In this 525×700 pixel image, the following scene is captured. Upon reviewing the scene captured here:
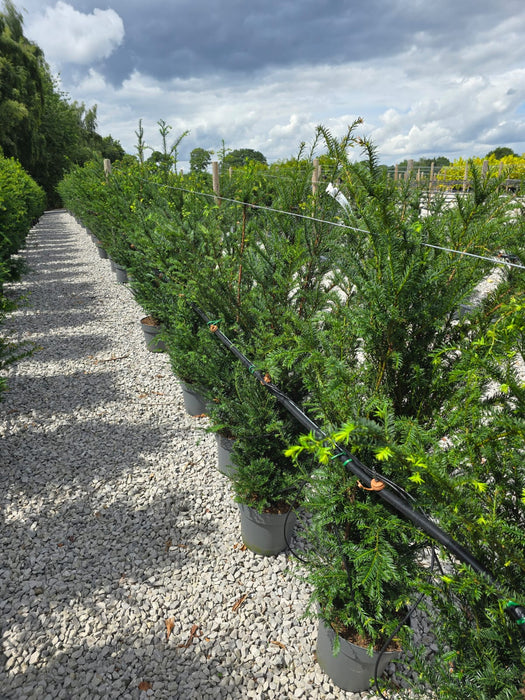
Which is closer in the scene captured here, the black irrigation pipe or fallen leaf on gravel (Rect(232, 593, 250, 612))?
the black irrigation pipe

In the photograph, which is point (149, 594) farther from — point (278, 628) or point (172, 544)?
point (278, 628)

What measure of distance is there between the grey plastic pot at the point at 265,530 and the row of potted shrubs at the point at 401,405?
8cm

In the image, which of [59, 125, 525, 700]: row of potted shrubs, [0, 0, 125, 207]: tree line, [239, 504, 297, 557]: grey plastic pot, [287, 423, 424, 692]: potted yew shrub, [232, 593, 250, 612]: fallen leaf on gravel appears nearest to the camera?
[59, 125, 525, 700]: row of potted shrubs

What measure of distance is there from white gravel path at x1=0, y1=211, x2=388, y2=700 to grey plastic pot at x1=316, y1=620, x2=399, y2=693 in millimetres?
74

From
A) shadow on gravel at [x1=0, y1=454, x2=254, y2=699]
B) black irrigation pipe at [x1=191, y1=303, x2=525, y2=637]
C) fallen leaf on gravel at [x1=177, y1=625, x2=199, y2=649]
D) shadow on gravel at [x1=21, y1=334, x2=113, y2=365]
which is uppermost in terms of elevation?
black irrigation pipe at [x1=191, y1=303, x2=525, y2=637]

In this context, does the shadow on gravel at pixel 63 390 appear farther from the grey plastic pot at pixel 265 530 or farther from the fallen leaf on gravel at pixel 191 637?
the fallen leaf on gravel at pixel 191 637

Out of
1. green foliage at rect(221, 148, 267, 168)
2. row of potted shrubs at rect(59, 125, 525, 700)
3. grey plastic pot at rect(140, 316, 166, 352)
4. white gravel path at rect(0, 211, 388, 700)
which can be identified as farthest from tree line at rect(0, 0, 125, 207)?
row of potted shrubs at rect(59, 125, 525, 700)

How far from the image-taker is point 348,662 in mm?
1844

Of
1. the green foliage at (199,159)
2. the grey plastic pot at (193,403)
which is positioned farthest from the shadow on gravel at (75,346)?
the green foliage at (199,159)

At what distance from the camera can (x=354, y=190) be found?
151 centimetres

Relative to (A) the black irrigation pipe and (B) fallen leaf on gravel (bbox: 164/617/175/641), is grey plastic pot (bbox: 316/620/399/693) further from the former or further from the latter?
(A) the black irrigation pipe

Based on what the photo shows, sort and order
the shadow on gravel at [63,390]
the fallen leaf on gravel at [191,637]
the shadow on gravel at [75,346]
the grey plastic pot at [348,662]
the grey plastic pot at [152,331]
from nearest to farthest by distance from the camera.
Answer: the grey plastic pot at [348,662]
the fallen leaf on gravel at [191,637]
the shadow on gravel at [63,390]
the grey plastic pot at [152,331]
the shadow on gravel at [75,346]

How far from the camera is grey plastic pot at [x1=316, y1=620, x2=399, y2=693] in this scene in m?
1.79

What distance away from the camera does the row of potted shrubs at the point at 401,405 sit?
3.48ft
